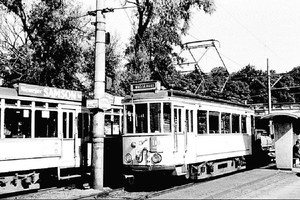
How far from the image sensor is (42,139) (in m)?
12.0

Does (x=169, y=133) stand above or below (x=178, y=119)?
below

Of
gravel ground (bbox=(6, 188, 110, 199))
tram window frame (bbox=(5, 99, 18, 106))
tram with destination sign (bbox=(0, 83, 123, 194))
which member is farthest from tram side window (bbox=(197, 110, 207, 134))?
tram window frame (bbox=(5, 99, 18, 106))

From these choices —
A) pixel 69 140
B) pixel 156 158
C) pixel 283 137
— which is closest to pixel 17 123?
pixel 69 140

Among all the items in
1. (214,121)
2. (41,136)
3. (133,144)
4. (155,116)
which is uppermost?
(155,116)

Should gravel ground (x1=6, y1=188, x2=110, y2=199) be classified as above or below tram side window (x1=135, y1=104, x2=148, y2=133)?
below

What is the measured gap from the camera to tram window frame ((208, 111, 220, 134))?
13.8 m

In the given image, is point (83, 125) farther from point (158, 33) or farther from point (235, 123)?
point (158, 33)

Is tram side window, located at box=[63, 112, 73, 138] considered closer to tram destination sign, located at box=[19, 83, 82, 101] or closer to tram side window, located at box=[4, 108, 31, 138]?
tram destination sign, located at box=[19, 83, 82, 101]

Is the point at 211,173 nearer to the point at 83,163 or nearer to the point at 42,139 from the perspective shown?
the point at 83,163

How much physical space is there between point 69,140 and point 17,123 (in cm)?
214

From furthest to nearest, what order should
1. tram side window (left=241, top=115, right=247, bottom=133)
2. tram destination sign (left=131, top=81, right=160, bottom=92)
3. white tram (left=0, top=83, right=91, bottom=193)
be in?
tram side window (left=241, top=115, right=247, bottom=133), tram destination sign (left=131, top=81, right=160, bottom=92), white tram (left=0, top=83, right=91, bottom=193)

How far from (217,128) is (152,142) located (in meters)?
3.60

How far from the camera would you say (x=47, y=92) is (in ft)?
40.9

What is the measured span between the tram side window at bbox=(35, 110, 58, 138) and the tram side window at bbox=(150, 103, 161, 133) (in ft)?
10.3
